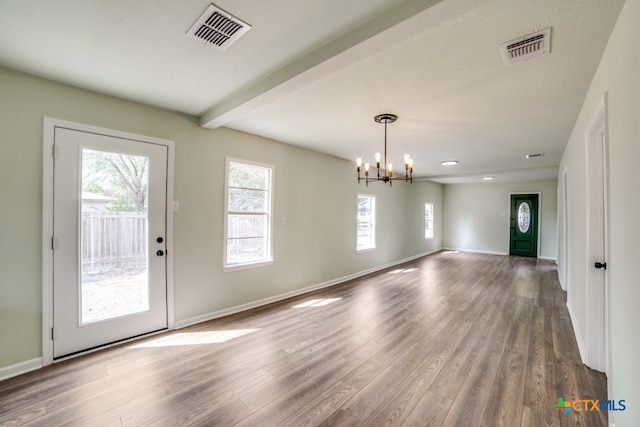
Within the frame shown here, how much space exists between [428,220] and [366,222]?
4068 mm

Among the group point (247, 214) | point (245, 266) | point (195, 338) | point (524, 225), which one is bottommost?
point (195, 338)

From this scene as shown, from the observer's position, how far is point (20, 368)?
2.30 m

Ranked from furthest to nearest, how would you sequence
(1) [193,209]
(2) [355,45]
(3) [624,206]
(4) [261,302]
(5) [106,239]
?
(4) [261,302] → (1) [193,209] → (5) [106,239] → (2) [355,45] → (3) [624,206]

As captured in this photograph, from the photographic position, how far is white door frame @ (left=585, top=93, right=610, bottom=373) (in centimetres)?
236

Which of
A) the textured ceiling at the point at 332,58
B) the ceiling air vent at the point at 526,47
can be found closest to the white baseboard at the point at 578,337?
the textured ceiling at the point at 332,58

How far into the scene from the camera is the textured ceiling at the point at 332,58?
5.10 feet

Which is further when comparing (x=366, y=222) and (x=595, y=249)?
(x=366, y=222)

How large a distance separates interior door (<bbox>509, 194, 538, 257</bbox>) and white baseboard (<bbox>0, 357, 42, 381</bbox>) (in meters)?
11.1

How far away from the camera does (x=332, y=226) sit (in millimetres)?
5309

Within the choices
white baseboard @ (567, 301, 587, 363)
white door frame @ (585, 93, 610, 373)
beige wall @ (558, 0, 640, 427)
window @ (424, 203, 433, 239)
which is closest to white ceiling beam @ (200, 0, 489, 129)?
beige wall @ (558, 0, 640, 427)

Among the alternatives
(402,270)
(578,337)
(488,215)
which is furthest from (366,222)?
(488,215)

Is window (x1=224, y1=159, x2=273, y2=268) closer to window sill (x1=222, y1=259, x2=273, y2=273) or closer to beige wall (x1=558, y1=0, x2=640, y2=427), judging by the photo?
window sill (x1=222, y1=259, x2=273, y2=273)

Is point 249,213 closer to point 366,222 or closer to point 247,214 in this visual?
point 247,214

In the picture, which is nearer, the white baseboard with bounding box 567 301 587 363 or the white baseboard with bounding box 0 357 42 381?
the white baseboard with bounding box 0 357 42 381
